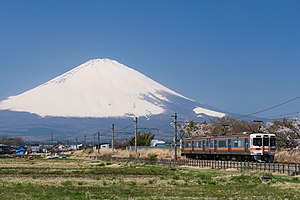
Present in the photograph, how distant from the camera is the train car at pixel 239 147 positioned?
5253 centimetres

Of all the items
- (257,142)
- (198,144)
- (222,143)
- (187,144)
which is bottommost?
(187,144)

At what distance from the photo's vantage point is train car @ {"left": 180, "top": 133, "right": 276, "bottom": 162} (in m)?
52.5

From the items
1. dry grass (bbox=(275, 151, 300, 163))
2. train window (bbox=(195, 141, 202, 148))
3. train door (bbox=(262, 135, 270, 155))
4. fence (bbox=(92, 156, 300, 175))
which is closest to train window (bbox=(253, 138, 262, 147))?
train door (bbox=(262, 135, 270, 155))

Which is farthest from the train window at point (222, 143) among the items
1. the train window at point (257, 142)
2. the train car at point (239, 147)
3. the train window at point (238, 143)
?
the train window at point (257, 142)

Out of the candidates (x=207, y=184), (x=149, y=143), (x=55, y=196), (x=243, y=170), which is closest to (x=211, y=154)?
(x=243, y=170)

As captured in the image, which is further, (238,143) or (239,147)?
(238,143)

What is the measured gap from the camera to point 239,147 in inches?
2173

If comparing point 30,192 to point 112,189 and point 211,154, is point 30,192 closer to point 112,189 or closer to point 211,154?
point 112,189

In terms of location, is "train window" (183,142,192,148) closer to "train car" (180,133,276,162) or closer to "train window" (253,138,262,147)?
"train car" (180,133,276,162)

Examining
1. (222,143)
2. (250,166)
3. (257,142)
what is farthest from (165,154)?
(250,166)

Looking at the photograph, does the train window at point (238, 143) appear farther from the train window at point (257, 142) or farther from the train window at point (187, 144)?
the train window at point (187, 144)

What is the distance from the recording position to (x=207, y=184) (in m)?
30.3

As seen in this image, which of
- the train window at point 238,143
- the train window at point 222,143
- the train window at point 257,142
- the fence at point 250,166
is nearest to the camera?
the fence at point 250,166

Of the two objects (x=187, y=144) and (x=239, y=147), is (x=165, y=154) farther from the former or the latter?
(x=239, y=147)
